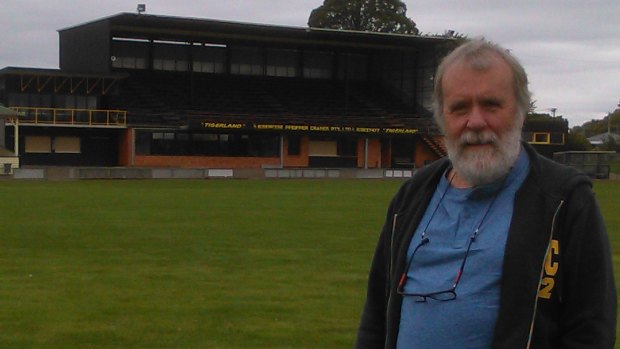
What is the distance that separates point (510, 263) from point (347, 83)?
2882 inches

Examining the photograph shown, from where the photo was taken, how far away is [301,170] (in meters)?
58.3

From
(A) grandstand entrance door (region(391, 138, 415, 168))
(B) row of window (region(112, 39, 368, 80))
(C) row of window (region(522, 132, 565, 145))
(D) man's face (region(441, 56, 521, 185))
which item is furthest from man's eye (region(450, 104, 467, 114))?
(C) row of window (region(522, 132, 565, 145))

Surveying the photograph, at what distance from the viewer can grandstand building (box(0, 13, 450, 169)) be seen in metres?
64.2

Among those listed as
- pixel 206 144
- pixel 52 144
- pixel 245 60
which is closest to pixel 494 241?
pixel 52 144

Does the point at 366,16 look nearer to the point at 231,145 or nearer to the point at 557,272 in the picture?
the point at 231,145

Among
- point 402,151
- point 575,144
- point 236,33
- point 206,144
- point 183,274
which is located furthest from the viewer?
point 575,144

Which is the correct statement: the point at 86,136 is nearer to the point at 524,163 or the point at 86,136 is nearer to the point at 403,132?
the point at 403,132

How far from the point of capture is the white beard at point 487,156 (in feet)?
11.4

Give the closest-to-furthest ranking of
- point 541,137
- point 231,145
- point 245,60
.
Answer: point 231,145 → point 245,60 → point 541,137

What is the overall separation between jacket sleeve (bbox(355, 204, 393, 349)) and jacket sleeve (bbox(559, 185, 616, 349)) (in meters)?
0.77

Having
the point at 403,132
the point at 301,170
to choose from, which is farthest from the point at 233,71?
the point at 301,170

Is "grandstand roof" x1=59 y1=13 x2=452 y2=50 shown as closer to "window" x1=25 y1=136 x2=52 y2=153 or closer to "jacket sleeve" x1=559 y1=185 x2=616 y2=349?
"window" x1=25 y1=136 x2=52 y2=153

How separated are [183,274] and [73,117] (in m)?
51.4

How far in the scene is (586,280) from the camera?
333 centimetres
